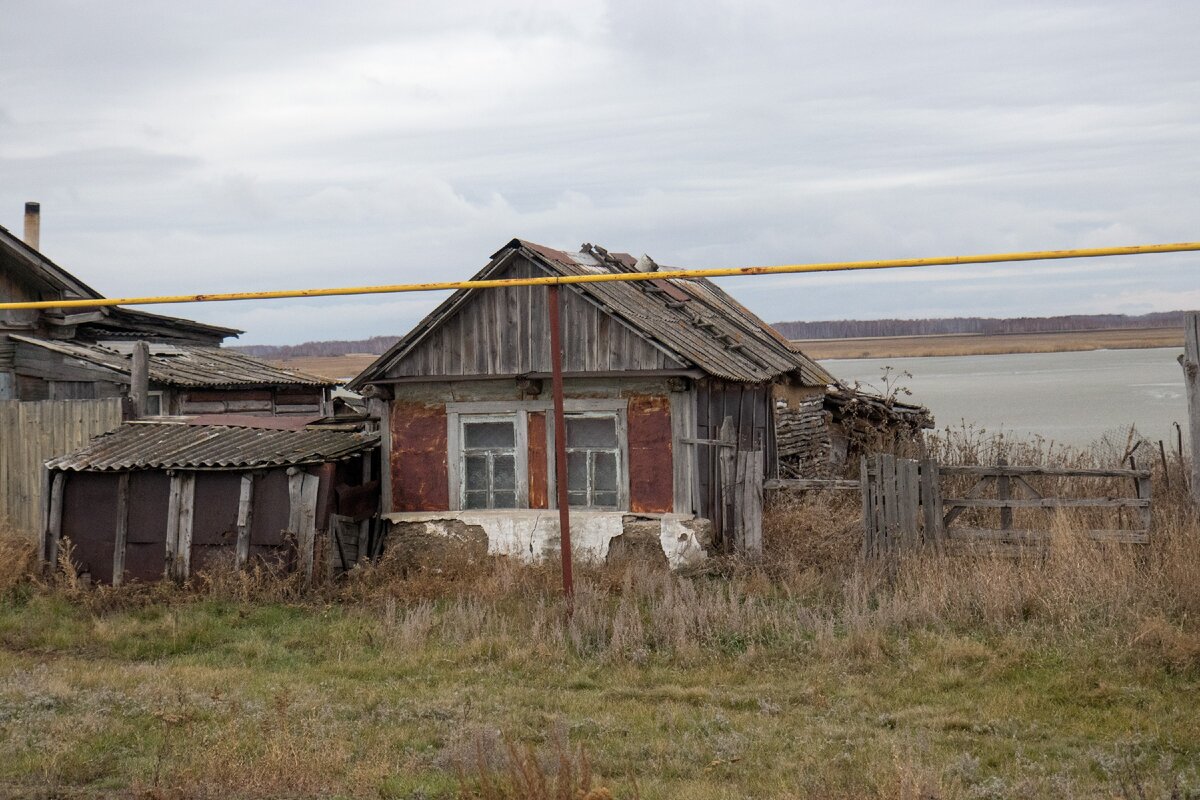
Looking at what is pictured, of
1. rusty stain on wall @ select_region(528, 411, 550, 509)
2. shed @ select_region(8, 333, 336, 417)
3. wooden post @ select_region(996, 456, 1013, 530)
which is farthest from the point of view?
shed @ select_region(8, 333, 336, 417)

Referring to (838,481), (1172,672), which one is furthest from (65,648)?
(1172,672)

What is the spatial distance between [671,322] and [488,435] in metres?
3.12

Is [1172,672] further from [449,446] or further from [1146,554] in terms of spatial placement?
[449,446]

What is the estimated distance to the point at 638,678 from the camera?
1048cm

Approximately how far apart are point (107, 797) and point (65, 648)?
217 inches

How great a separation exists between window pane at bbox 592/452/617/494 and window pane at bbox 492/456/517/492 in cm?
120

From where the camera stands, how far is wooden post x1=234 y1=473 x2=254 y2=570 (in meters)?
14.9

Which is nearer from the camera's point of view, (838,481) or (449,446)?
(838,481)

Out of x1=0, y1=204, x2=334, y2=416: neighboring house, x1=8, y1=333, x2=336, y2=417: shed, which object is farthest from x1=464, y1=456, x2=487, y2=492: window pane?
x1=0, y1=204, x2=334, y2=416: neighboring house

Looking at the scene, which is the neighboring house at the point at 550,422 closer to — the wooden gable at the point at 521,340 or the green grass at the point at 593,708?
the wooden gable at the point at 521,340

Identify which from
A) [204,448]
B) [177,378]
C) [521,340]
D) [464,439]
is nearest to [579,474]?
[464,439]

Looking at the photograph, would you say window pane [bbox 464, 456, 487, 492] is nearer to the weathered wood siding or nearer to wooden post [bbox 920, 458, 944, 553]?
the weathered wood siding

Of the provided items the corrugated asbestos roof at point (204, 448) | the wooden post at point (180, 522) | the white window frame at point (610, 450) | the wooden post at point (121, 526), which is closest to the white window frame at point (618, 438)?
the white window frame at point (610, 450)

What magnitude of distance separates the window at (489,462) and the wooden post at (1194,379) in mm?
8499
